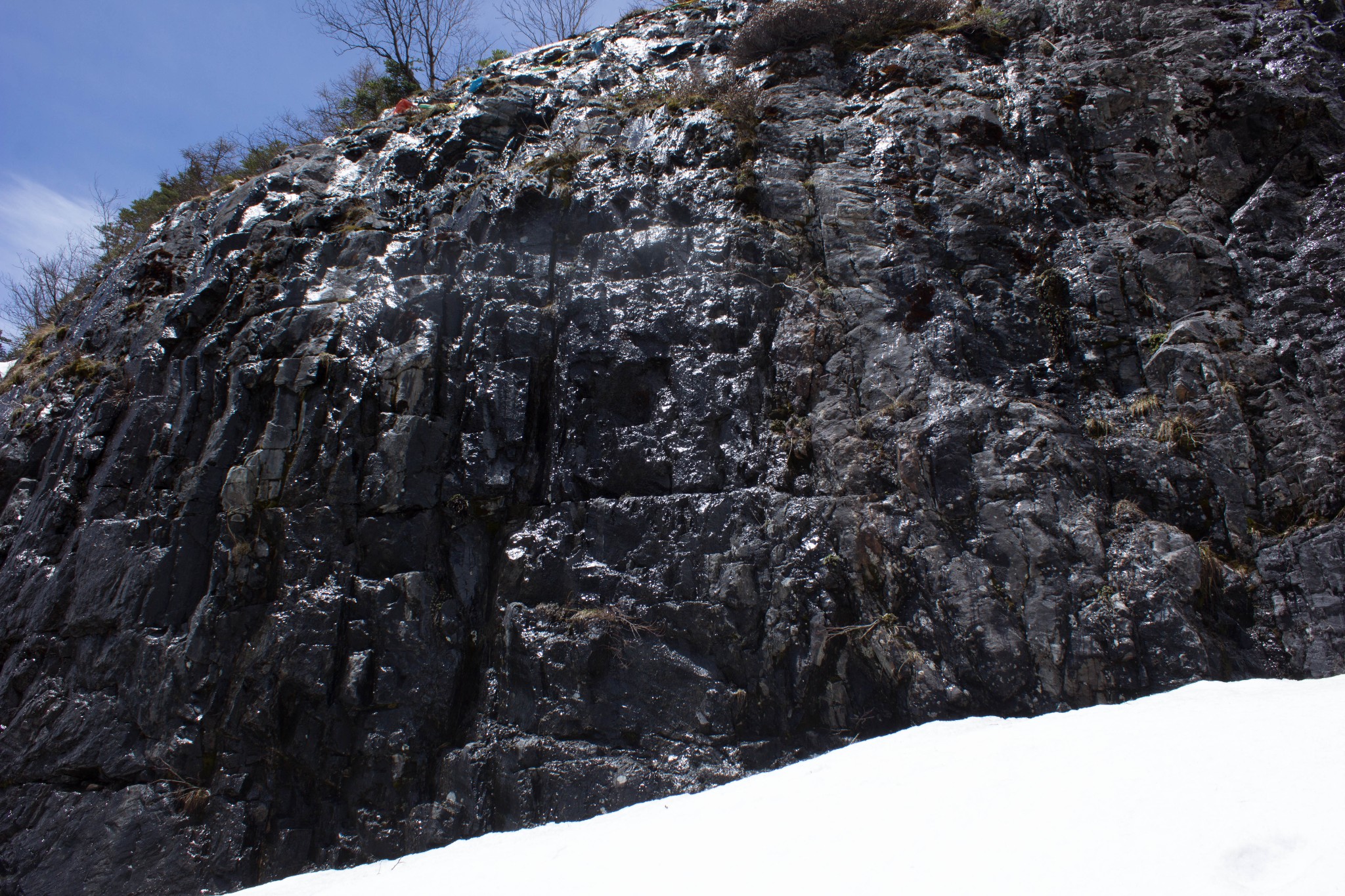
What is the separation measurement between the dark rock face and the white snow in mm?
606

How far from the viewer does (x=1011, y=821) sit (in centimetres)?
295

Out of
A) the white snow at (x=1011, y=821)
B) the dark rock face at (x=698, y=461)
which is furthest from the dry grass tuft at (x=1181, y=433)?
the white snow at (x=1011, y=821)

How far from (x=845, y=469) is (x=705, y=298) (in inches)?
89.3

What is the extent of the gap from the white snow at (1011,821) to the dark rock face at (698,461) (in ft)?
1.99

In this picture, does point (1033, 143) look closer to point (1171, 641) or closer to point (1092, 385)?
point (1092, 385)

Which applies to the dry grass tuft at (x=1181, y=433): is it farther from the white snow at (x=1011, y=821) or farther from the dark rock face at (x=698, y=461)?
the white snow at (x=1011, y=821)

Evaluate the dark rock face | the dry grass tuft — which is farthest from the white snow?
the dry grass tuft

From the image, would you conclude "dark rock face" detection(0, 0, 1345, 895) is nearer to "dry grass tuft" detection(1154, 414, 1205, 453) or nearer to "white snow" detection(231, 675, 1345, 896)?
"dry grass tuft" detection(1154, 414, 1205, 453)

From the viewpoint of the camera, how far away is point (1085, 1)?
7617 millimetres

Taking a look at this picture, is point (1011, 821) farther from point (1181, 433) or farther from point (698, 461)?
point (1181, 433)

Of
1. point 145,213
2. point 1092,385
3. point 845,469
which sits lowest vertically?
point 845,469

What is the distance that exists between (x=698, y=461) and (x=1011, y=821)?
3646mm

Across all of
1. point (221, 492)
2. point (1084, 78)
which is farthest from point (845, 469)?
point (221, 492)

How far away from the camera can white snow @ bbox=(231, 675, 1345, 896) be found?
96.7 inches
